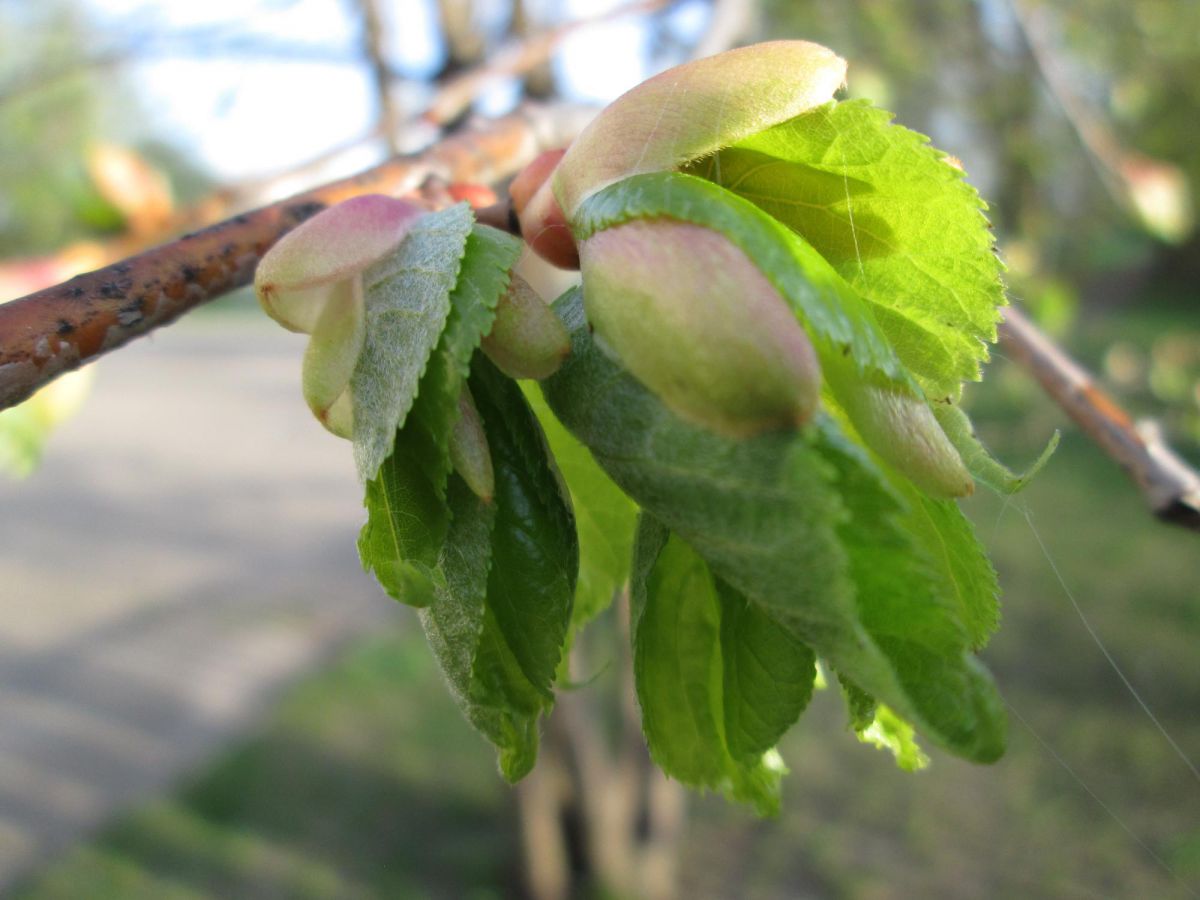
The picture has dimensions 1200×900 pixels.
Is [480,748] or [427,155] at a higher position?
[427,155]

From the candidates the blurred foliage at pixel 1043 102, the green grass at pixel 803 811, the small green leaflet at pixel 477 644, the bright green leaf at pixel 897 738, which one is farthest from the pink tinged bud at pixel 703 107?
the green grass at pixel 803 811

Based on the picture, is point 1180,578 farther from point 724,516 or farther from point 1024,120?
point 724,516

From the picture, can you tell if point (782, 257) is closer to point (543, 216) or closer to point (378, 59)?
point (543, 216)

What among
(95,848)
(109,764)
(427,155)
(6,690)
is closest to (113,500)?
(6,690)

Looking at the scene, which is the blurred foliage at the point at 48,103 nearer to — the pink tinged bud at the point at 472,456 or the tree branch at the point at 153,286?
the tree branch at the point at 153,286

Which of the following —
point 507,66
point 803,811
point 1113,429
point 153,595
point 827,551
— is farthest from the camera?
point 153,595

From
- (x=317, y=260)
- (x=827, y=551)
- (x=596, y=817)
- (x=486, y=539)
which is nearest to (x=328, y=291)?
(x=317, y=260)

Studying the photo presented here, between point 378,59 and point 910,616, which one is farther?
point 378,59
